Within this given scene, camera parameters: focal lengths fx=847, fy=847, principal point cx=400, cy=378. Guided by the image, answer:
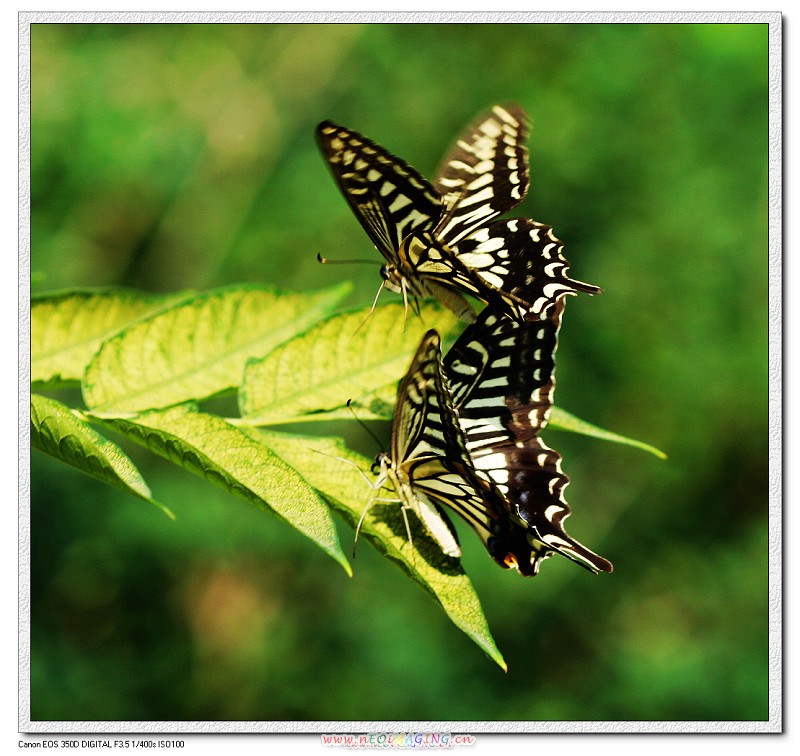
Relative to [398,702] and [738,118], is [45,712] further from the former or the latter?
[738,118]

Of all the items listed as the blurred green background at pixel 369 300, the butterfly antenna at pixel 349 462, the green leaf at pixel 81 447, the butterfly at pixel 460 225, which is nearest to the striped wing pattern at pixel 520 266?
the butterfly at pixel 460 225

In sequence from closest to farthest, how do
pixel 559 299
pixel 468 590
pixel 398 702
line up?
pixel 468 590 → pixel 559 299 → pixel 398 702

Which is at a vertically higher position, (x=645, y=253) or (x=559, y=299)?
(x=645, y=253)

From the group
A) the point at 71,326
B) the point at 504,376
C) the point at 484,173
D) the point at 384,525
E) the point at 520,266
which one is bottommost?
the point at 384,525

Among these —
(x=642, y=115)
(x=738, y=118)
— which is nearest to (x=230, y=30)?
(x=642, y=115)

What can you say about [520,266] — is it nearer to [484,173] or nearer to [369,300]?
[484,173]

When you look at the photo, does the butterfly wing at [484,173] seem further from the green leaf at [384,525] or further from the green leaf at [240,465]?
the green leaf at [240,465]

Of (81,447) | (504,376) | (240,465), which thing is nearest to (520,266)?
(504,376)
